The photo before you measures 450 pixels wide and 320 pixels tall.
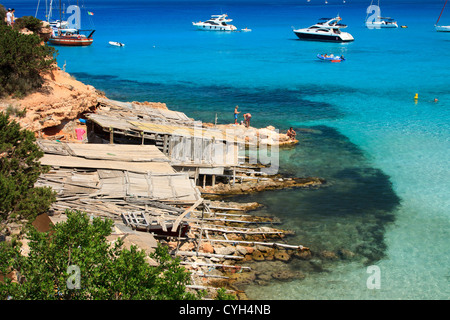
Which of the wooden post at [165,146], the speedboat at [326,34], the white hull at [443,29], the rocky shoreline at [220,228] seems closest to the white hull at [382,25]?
the white hull at [443,29]

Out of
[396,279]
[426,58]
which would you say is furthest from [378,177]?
[426,58]

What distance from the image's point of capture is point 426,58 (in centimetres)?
6919

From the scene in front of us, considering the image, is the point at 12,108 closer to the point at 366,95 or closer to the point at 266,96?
the point at 266,96

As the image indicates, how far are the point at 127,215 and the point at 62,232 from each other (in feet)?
21.3

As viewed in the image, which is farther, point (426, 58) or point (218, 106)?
point (426, 58)

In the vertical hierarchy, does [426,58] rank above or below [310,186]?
above

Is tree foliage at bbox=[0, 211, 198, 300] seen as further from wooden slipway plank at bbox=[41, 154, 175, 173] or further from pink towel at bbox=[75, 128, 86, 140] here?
pink towel at bbox=[75, 128, 86, 140]

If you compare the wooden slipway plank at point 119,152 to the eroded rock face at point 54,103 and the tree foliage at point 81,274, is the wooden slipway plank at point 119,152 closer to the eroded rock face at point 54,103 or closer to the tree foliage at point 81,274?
the eroded rock face at point 54,103

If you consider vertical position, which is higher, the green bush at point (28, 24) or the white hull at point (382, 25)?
the white hull at point (382, 25)

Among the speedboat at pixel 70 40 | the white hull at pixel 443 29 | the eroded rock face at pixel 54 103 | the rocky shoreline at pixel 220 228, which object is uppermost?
the white hull at pixel 443 29

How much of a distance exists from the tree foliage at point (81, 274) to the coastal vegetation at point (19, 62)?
1645 cm

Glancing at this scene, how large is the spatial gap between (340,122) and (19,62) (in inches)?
1003

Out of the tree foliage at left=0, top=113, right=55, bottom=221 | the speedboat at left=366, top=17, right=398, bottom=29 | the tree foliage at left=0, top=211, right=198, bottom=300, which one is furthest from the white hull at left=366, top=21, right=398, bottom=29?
the tree foliage at left=0, top=211, right=198, bottom=300

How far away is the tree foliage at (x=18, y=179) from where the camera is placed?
13.6 m
